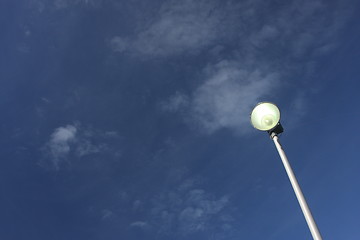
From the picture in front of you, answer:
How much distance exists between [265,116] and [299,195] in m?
1.68

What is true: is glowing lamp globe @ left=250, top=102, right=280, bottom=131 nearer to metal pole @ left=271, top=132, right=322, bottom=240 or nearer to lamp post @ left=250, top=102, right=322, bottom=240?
lamp post @ left=250, top=102, right=322, bottom=240

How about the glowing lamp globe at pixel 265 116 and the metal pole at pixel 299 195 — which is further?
the glowing lamp globe at pixel 265 116

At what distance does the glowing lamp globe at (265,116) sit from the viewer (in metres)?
6.34

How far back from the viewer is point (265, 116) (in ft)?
21.0

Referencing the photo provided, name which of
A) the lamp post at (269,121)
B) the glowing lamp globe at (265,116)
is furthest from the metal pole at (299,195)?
the glowing lamp globe at (265,116)

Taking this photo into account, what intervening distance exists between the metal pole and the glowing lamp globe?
0.79 ft

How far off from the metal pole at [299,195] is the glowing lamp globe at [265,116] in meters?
0.24

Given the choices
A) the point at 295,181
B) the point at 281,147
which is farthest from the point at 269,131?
the point at 295,181

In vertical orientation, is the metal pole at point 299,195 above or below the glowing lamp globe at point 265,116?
below

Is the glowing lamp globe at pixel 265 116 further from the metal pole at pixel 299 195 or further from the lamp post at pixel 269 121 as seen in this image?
the metal pole at pixel 299 195

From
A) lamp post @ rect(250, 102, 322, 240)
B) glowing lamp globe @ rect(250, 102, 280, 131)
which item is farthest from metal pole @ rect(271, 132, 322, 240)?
glowing lamp globe @ rect(250, 102, 280, 131)

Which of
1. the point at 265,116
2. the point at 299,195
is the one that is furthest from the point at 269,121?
the point at 299,195

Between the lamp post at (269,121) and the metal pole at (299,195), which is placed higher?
the lamp post at (269,121)

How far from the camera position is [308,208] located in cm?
538
